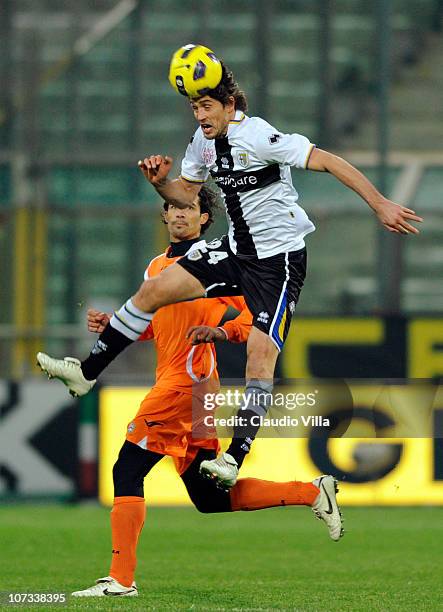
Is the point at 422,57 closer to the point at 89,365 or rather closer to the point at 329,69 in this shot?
the point at 329,69

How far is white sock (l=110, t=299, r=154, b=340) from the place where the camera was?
709 cm

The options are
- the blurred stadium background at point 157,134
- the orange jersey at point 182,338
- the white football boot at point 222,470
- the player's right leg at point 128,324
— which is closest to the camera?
the white football boot at point 222,470

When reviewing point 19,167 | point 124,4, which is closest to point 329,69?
point 124,4

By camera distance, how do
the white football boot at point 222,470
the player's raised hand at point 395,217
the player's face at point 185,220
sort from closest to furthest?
the player's raised hand at point 395,217, the white football boot at point 222,470, the player's face at point 185,220

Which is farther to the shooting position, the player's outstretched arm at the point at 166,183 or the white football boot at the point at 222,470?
the player's outstretched arm at the point at 166,183

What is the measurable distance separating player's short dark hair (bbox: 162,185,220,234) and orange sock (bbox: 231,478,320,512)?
1404 millimetres

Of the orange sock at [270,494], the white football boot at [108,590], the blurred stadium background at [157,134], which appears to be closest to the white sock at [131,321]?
the orange sock at [270,494]

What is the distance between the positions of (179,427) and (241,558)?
275cm

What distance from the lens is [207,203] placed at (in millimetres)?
7844

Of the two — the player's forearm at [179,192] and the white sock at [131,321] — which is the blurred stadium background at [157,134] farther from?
the white sock at [131,321]

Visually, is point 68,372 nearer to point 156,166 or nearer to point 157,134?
point 156,166

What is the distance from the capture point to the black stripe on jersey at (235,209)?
23.4 ft

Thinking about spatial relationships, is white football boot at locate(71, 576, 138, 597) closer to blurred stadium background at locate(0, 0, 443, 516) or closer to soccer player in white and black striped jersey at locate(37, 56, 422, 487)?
soccer player in white and black striped jersey at locate(37, 56, 422, 487)

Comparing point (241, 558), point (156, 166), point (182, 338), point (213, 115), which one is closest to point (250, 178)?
point (213, 115)
